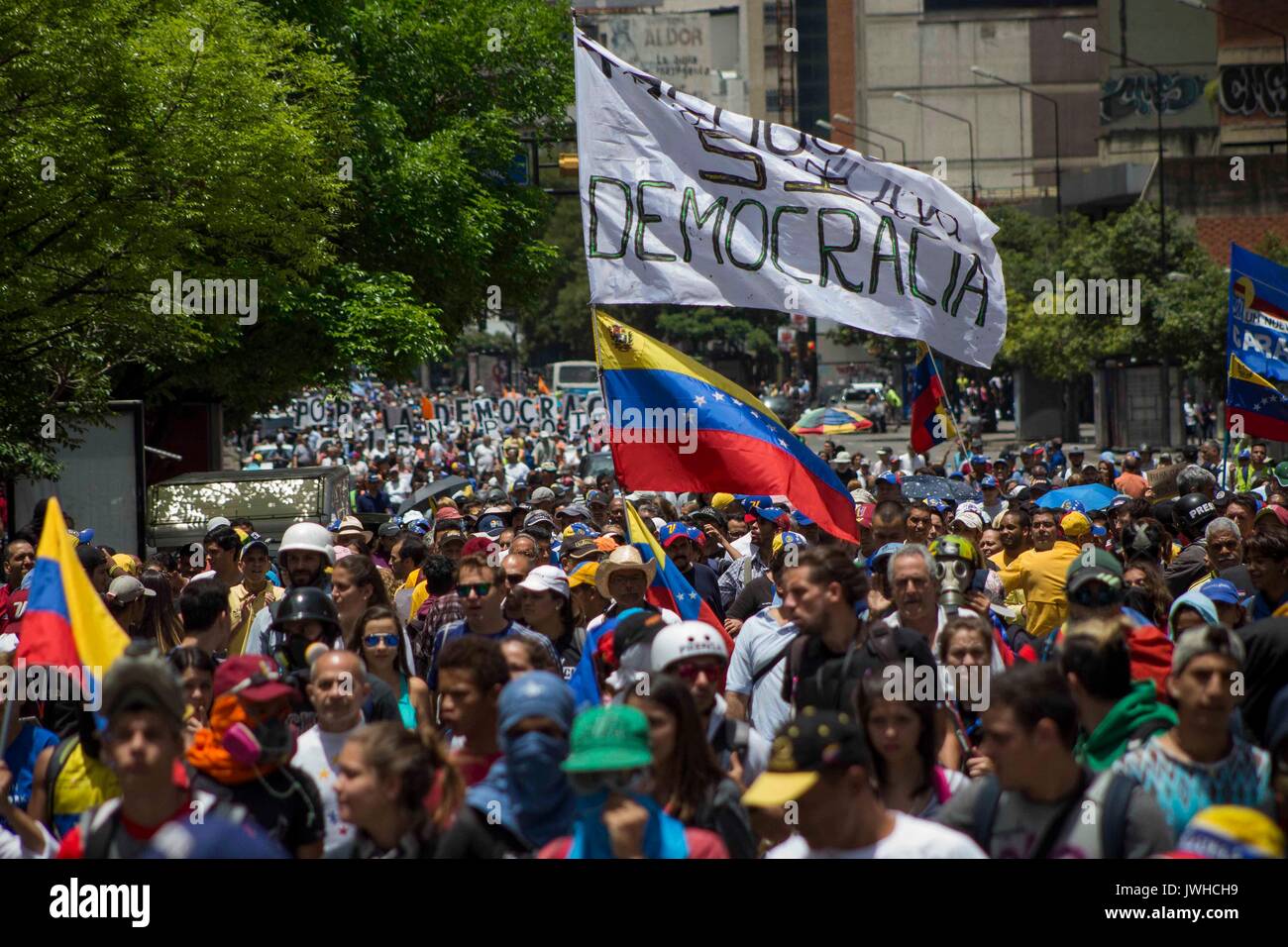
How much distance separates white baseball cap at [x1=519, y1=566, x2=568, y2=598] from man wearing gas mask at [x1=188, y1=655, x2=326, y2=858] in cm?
312

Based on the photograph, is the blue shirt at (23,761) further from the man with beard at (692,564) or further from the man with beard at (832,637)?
the man with beard at (692,564)

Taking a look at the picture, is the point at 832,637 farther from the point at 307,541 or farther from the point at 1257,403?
the point at 1257,403

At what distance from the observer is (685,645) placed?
5.97 meters

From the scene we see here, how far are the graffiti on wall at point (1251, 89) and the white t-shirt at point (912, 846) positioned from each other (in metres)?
51.7

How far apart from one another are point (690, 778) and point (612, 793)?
0.63 metres

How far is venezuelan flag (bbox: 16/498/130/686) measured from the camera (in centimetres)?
572

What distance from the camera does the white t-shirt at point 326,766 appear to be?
5398 millimetres

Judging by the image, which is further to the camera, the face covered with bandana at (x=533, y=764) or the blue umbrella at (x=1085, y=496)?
the blue umbrella at (x=1085, y=496)

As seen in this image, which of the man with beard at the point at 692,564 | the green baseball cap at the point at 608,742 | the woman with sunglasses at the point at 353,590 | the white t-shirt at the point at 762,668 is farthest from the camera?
the man with beard at the point at 692,564

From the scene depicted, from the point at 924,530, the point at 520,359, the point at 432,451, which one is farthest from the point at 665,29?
the point at 924,530
